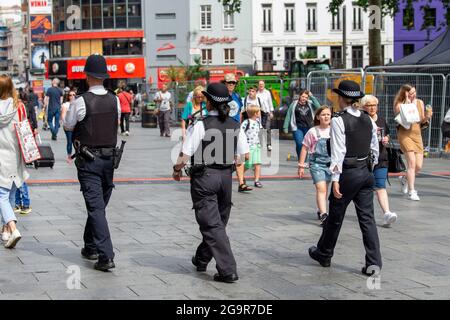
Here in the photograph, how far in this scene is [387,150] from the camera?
10477 mm

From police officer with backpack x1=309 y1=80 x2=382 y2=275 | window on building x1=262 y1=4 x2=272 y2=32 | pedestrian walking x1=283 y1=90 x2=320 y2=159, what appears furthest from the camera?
window on building x1=262 y1=4 x2=272 y2=32

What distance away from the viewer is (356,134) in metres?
7.41

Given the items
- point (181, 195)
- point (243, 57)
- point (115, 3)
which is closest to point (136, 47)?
point (115, 3)

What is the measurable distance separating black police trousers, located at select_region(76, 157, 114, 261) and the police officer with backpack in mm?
1957

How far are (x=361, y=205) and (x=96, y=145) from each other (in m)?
2.35

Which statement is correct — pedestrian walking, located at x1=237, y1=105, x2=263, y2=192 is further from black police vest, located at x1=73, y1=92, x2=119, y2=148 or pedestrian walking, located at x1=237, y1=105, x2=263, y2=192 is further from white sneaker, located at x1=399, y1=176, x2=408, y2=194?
black police vest, located at x1=73, y1=92, x2=119, y2=148

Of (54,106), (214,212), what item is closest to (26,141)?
(214,212)

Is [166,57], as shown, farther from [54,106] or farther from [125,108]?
[54,106]

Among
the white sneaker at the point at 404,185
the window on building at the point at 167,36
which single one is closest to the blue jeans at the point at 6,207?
the white sneaker at the point at 404,185

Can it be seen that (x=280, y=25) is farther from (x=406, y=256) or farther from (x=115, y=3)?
(x=406, y=256)

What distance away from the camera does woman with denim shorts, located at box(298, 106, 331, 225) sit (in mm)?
10125

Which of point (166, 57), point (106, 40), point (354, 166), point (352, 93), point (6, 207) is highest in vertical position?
point (106, 40)

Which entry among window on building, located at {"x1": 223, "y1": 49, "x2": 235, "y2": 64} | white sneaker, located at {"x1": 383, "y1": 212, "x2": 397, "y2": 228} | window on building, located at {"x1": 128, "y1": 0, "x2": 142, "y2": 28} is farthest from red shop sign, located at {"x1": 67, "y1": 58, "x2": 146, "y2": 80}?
white sneaker, located at {"x1": 383, "y1": 212, "x2": 397, "y2": 228}
